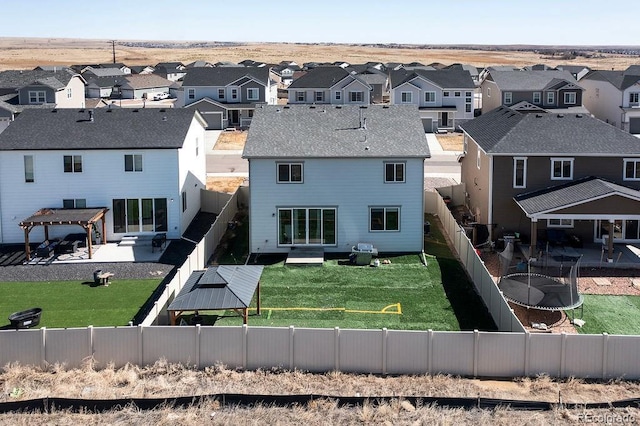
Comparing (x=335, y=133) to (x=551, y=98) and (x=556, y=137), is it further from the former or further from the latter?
(x=551, y=98)

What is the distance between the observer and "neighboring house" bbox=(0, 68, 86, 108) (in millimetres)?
69750

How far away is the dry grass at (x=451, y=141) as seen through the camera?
65750mm

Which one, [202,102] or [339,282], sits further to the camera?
[202,102]

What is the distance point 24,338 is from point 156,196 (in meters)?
16.0

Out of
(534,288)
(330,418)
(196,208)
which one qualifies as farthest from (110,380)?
(196,208)

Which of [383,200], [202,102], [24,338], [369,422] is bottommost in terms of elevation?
[369,422]

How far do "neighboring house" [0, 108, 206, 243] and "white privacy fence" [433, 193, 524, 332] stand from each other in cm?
1457

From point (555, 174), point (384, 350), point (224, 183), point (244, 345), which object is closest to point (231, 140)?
point (224, 183)

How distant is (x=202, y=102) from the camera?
257 ft

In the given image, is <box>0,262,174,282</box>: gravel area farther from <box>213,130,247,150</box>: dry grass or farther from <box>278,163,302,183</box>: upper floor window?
<box>213,130,247,150</box>: dry grass

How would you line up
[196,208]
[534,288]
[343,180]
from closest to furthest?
[534,288], [343,180], [196,208]

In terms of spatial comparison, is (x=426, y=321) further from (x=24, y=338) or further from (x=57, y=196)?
(x=57, y=196)

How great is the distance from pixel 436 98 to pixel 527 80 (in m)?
9.99

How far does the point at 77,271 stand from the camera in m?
31.4
